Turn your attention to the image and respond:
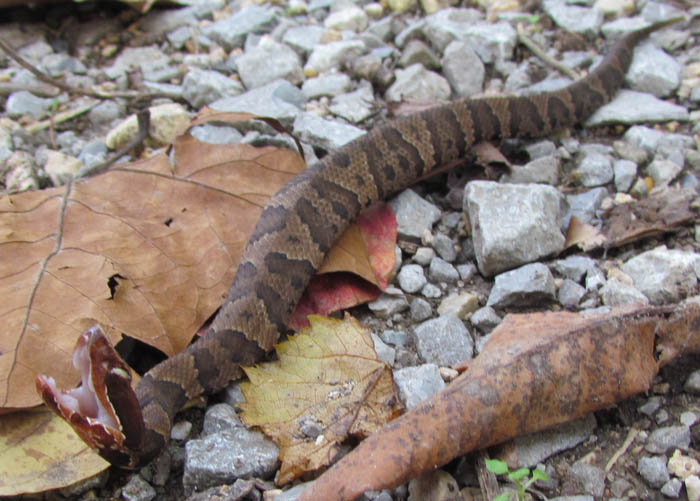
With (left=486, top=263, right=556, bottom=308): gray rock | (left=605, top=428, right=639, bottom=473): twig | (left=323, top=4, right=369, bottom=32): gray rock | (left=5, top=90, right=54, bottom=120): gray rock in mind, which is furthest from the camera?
(left=323, top=4, right=369, bottom=32): gray rock

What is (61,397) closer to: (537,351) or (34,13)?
(537,351)

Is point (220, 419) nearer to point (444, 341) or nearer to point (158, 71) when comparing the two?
point (444, 341)

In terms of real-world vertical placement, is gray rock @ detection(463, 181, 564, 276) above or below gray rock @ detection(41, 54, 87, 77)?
below

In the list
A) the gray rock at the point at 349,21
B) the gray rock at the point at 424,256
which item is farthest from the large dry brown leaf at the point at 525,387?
the gray rock at the point at 349,21

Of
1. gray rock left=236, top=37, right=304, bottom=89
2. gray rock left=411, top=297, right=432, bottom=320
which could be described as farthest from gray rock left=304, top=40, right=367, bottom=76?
gray rock left=411, top=297, right=432, bottom=320

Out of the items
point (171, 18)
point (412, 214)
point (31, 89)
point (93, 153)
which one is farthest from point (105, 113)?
point (412, 214)

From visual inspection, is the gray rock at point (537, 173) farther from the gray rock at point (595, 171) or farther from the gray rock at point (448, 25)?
the gray rock at point (448, 25)

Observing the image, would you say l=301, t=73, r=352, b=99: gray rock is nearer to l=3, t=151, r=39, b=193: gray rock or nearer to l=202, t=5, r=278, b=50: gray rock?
l=202, t=5, r=278, b=50: gray rock
